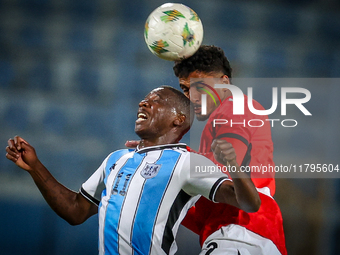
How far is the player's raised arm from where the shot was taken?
5.04 ft

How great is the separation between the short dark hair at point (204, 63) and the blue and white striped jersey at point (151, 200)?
21.9 inches

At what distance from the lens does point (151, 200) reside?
6.59 ft

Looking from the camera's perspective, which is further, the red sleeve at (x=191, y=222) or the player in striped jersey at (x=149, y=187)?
the red sleeve at (x=191, y=222)

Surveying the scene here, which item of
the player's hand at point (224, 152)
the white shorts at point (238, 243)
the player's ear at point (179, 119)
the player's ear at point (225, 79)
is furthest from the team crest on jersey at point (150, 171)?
the player's ear at point (225, 79)

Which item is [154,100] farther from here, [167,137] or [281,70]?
[281,70]

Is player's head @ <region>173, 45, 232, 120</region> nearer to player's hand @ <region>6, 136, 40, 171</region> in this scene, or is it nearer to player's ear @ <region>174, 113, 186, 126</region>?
player's ear @ <region>174, 113, 186, 126</region>

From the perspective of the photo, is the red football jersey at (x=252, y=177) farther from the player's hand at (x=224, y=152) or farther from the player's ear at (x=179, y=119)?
the player's hand at (x=224, y=152)

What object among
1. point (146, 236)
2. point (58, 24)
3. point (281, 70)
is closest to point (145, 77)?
point (58, 24)

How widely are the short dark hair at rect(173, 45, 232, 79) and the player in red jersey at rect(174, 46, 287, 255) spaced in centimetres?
12

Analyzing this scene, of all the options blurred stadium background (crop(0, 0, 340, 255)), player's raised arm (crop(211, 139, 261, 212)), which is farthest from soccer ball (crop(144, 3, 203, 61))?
blurred stadium background (crop(0, 0, 340, 255))

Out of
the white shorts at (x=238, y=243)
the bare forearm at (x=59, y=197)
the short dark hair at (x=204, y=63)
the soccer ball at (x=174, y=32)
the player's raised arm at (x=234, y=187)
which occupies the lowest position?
the white shorts at (x=238, y=243)

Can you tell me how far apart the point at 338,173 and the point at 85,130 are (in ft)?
8.80

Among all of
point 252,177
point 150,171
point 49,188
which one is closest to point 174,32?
point 150,171

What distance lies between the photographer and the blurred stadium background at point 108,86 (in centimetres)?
378
